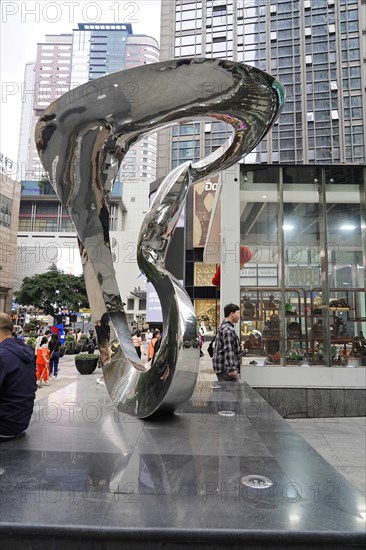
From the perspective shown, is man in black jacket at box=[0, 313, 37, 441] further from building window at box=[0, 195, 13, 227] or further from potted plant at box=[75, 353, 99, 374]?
building window at box=[0, 195, 13, 227]

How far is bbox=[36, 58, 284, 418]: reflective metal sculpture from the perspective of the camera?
3221 millimetres

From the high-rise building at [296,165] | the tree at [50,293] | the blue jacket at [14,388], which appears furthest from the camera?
the tree at [50,293]

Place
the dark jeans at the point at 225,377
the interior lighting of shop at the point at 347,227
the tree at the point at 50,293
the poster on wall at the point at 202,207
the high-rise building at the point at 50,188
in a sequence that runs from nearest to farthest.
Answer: the dark jeans at the point at 225,377 → the interior lighting of shop at the point at 347,227 → the poster on wall at the point at 202,207 → the tree at the point at 50,293 → the high-rise building at the point at 50,188

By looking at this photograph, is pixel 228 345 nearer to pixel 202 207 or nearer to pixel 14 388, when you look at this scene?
pixel 14 388

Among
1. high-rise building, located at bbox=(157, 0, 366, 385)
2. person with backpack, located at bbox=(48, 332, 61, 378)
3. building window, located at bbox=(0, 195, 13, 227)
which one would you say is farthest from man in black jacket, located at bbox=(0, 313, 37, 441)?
building window, located at bbox=(0, 195, 13, 227)

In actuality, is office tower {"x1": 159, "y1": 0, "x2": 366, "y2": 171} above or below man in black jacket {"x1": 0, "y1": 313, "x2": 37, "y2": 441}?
above

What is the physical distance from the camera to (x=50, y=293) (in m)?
29.8

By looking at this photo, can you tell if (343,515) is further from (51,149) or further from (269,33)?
(269,33)

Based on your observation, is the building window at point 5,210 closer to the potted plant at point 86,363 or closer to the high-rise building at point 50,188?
the high-rise building at point 50,188

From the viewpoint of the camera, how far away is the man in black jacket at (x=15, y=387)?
2.85 metres

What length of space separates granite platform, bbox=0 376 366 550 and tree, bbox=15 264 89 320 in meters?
27.6

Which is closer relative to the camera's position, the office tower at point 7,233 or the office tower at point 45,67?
the office tower at point 7,233

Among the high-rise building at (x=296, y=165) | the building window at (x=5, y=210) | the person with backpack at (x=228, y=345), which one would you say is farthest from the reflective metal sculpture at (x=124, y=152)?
the building window at (x=5, y=210)

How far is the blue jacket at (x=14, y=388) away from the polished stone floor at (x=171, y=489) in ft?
0.44
